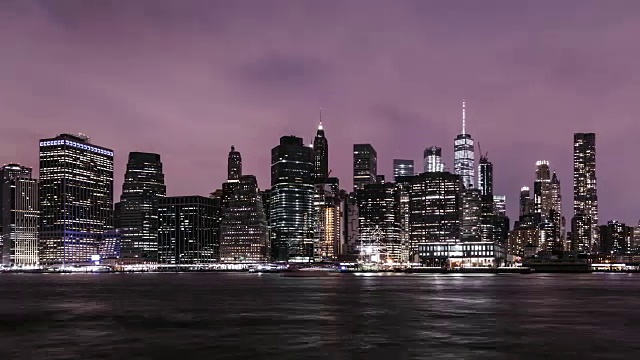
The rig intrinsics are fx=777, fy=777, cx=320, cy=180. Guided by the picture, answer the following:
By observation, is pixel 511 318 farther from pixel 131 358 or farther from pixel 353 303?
Result: pixel 131 358

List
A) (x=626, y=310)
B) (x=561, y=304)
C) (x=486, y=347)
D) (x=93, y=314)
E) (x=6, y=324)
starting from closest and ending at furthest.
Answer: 1. (x=486, y=347)
2. (x=6, y=324)
3. (x=93, y=314)
4. (x=626, y=310)
5. (x=561, y=304)

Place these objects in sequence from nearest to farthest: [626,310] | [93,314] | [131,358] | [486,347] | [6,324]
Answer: [131,358], [486,347], [6,324], [93,314], [626,310]

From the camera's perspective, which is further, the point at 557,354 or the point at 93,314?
the point at 93,314

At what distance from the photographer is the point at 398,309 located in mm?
91625

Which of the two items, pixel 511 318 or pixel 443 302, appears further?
pixel 443 302

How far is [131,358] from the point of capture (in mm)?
49094

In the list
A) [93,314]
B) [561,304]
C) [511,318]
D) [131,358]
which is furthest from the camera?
[561,304]

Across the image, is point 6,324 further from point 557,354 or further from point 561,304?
point 561,304

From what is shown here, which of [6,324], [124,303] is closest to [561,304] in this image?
[124,303]

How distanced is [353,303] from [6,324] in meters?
47.7

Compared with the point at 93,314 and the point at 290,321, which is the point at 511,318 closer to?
the point at 290,321

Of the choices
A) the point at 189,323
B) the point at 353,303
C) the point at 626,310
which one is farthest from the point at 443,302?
the point at 189,323

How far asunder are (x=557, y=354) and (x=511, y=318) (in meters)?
27.5

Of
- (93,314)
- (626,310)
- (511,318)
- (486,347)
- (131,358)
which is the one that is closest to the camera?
(131,358)
